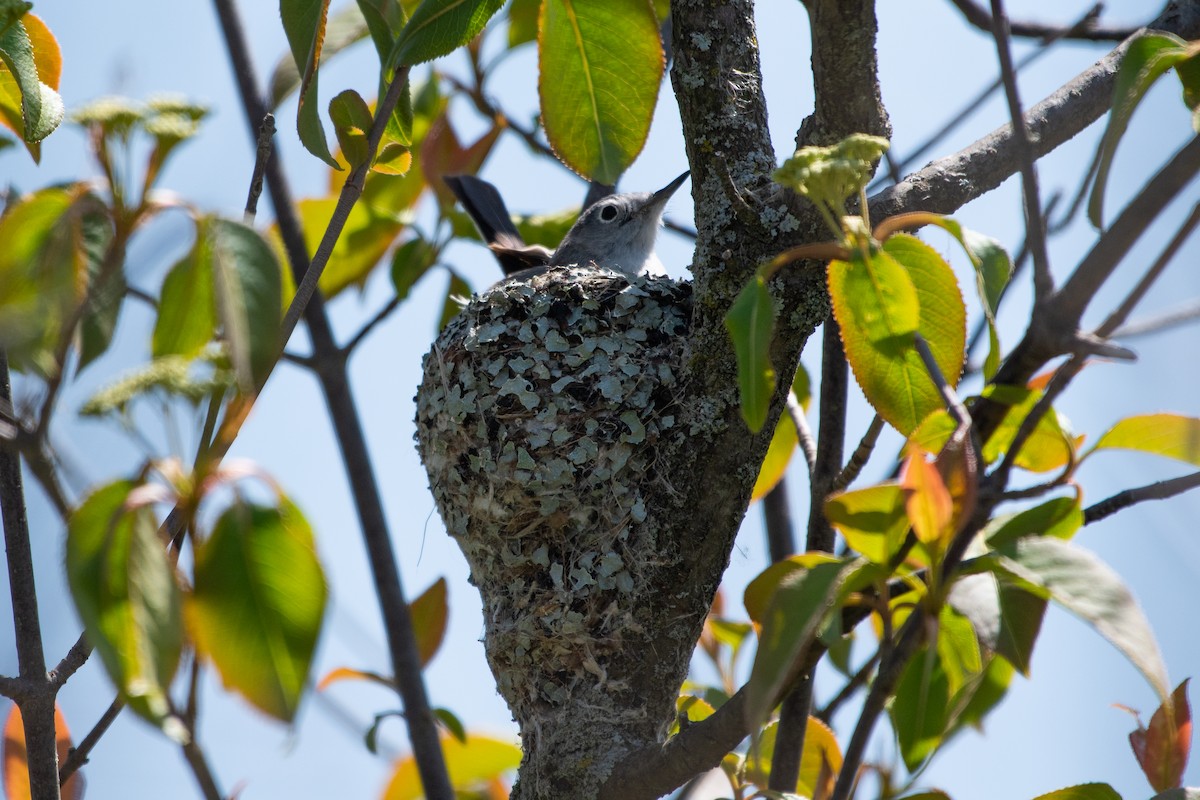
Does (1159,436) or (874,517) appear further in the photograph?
(1159,436)

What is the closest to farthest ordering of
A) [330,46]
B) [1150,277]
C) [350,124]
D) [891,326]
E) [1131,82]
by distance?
[1150,277] → [1131,82] → [891,326] → [350,124] → [330,46]

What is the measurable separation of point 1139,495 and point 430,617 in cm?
240

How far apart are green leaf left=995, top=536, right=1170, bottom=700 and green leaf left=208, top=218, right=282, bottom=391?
0.87m

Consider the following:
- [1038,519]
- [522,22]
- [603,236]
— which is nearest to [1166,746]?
[1038,519]

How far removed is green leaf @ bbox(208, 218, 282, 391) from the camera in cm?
111

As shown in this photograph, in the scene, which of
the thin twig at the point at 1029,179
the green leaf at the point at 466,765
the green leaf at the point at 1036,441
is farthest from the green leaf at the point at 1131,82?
the green leaf at the point at 466,765

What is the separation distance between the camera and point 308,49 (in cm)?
173

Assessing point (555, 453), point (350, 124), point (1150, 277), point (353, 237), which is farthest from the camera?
point (353, 237)

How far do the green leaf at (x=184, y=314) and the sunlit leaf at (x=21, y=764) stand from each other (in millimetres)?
1166

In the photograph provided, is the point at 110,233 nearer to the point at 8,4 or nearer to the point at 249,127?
the point at 8,4

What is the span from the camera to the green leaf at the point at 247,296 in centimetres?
111

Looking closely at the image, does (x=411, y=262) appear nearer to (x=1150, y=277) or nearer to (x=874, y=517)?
(x=874, y=517)

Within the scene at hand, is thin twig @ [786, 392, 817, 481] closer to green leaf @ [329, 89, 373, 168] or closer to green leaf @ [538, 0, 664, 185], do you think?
green leaf @ [538, 0, 664, 185]

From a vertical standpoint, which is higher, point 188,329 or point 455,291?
point 455,291
